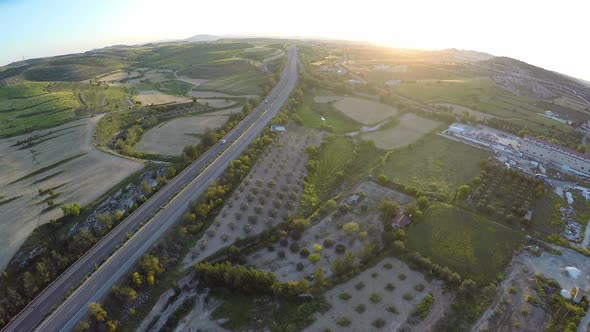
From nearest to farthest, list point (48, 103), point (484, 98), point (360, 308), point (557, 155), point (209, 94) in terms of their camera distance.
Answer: point (360, 308)
point (557, 155)
point (48, 103)
point (484, 98)
point (209, 94)

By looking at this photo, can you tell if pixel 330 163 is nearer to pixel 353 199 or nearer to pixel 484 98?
pixel 353 199

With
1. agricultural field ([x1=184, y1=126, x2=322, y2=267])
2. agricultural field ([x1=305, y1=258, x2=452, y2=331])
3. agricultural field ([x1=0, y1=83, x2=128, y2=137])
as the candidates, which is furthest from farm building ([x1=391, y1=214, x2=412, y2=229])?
agricultural field ([x1=0, y1=83, x2=128, y2=137])

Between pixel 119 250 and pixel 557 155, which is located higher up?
pixel 557 155

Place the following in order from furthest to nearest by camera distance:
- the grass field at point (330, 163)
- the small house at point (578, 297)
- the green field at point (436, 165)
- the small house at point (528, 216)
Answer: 1. the grass field at point (330, 163)
2. the green field at point (436, 165)
3. the small house at point (528, 216)
4. the small house at point (578, 297)

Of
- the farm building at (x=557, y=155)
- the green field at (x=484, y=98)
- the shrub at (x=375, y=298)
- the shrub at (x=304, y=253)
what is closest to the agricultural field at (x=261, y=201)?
the shrub at (x=304, y=253)

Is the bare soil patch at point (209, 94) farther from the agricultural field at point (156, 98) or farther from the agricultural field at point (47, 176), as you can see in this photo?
the agricultural field at point (47, 176)

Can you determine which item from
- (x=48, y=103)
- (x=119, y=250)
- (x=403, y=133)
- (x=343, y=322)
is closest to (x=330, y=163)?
(x=403, y=133)

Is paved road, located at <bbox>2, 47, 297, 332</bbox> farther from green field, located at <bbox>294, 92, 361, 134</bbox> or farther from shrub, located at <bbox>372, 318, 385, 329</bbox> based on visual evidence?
shrub, located at <bbox>372, 318, 385, 329</bbox>
